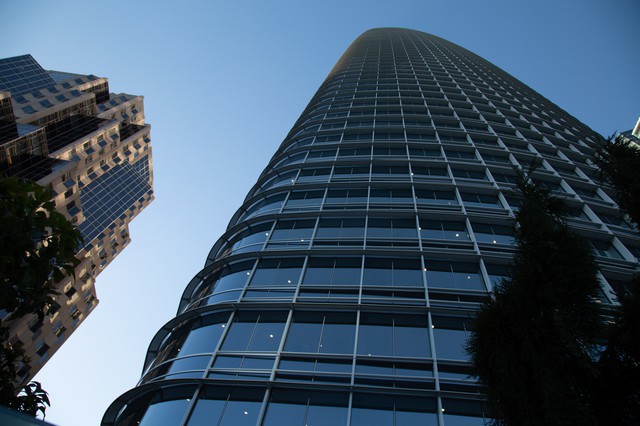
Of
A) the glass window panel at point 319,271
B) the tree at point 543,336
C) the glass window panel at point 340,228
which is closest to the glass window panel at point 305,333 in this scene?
the glass window panel at point 319,271

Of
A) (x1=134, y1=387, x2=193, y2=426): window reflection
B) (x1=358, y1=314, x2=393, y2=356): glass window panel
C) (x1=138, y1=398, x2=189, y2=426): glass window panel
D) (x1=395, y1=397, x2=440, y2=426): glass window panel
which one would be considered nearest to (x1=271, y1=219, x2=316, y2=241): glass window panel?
(x1=358, y1=314, x2=393, y2=356): glass window panel

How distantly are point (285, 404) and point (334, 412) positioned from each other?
1.50m

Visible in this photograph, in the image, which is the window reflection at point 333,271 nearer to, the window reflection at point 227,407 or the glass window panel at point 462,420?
the window reflection at point 227,407

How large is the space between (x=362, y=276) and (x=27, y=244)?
1334cm

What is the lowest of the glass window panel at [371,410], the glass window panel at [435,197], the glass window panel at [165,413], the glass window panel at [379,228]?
the glass window panel at [165,413]

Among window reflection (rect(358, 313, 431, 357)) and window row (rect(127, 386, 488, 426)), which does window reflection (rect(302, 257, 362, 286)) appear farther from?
window row (rect(127, 386, 488, 426))

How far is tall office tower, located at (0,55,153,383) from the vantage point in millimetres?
41438

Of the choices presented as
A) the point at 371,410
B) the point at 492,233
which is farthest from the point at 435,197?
the point at 371,410

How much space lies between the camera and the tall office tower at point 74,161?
136 ft

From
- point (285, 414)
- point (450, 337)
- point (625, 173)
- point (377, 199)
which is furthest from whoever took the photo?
point (377, 199)

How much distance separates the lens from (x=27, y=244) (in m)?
6.03

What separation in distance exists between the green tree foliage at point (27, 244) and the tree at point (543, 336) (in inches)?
297

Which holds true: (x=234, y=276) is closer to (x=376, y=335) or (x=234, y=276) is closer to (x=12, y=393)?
(x=376, y=335)

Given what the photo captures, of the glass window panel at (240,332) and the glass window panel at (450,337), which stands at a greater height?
the glass window panel at (450,337)
